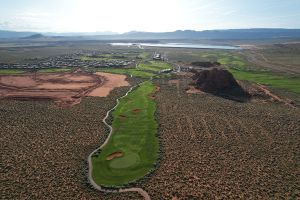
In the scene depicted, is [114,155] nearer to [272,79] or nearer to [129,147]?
[129,147]

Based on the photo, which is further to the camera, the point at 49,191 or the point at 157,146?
the point at 157,146

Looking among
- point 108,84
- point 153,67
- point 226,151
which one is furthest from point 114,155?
point 153,67

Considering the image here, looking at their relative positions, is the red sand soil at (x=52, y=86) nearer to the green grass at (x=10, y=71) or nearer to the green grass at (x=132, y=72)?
the green grass at (x=10, y=71)

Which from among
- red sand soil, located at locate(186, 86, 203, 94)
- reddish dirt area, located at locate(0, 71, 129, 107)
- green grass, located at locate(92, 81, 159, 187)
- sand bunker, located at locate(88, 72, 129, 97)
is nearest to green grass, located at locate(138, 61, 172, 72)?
sand bunker, located at locate(88, 72, 129, 97)

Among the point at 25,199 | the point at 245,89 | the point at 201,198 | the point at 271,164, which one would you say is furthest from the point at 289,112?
the point at 25,199

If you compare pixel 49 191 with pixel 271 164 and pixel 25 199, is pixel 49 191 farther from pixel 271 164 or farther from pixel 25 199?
pixel 271 164

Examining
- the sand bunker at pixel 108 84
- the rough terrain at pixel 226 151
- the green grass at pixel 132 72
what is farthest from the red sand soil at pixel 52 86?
the rough terrain at pixel 226 151
